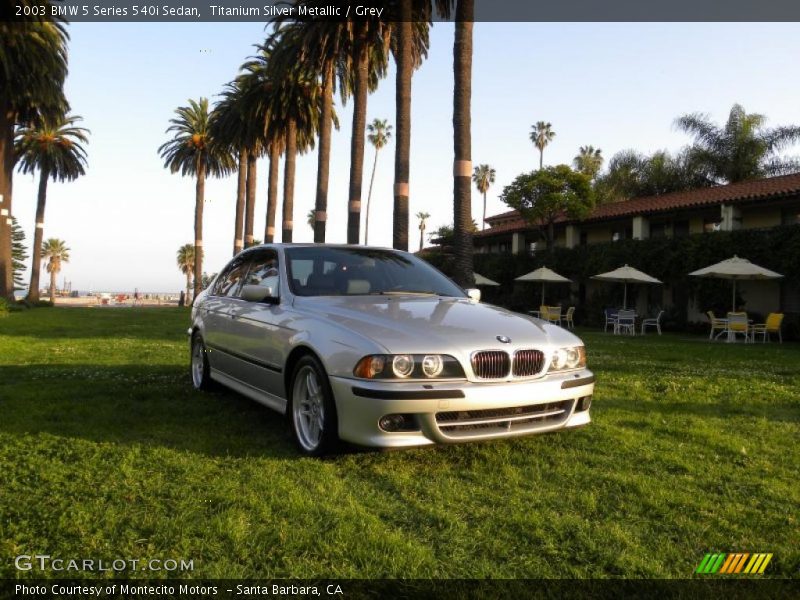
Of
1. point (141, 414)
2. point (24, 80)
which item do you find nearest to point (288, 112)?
point (24, 80)

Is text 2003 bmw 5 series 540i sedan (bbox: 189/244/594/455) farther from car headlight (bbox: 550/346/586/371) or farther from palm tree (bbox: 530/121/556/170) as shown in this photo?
palm tree (bbox: 530/121/556/170)

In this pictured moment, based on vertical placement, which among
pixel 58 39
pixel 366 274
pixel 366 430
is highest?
pixel 58 39

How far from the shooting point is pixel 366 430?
3621mm

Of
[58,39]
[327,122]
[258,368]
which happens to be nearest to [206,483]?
[258,368]

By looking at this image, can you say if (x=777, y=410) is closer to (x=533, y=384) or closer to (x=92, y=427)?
(x=533, y=384)

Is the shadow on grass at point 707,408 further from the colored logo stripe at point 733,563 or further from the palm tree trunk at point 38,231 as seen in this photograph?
the palm tree trunk at point 38,231

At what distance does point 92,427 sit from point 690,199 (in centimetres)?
2644

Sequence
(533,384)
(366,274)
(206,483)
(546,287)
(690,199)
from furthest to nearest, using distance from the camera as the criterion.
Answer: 1. (546,287)
2. (690,199)
3. (366,274)
4. (533,384)
5. (206,483)

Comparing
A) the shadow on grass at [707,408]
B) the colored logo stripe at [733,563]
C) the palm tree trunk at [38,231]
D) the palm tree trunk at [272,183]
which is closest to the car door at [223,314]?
the shadow on grass at [707,408]

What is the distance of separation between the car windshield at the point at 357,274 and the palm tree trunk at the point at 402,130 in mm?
11687

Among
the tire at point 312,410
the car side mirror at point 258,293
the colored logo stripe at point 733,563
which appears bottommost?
the colored logo stripe at point 733,563

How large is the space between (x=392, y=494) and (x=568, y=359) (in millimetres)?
1558

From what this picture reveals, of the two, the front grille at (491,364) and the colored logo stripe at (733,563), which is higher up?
the front grille at (491,364)

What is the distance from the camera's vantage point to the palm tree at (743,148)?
103 ft
